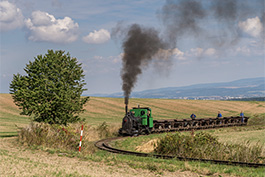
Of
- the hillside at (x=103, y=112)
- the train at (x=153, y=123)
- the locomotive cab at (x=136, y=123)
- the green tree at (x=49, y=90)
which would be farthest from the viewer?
the hillside at (x=103, y=112)

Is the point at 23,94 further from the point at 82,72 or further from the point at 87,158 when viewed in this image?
the point at 87,158

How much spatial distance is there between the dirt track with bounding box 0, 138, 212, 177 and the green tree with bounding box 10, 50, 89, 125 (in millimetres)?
9663

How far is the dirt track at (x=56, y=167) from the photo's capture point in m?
11.4

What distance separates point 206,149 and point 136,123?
12.2 meters

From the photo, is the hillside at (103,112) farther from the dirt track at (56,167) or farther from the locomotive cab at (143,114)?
the dirt track at (56,167)

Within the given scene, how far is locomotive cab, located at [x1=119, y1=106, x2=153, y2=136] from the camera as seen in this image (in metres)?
28.1

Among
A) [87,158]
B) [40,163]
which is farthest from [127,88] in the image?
[40,163]

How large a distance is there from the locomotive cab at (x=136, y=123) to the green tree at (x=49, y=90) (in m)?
4.38

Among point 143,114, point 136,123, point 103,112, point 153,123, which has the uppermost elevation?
point 143,114

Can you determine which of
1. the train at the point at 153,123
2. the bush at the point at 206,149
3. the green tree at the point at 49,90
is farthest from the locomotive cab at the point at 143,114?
the bush at the point at 206,149

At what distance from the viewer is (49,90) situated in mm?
25578

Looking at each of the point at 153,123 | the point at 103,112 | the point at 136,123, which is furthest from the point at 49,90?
the point at 103,112

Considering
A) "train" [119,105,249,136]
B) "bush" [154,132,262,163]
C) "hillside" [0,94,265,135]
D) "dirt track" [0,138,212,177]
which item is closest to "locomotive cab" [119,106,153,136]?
"train" [119,105,249,136]

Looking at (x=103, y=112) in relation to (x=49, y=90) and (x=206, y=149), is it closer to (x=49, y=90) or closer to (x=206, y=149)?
(x=49, y=90)
